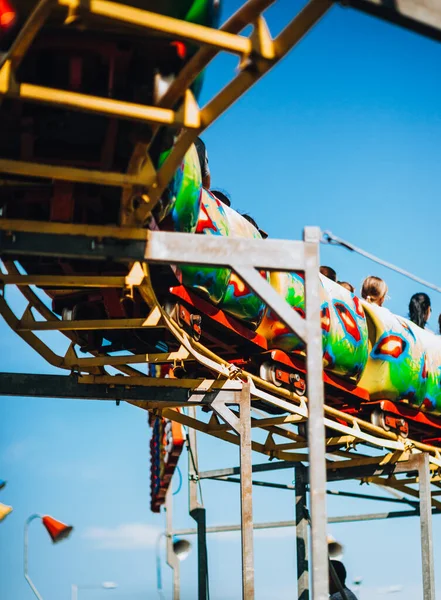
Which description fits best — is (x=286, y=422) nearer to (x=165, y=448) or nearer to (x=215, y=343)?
(x=215, y=343)

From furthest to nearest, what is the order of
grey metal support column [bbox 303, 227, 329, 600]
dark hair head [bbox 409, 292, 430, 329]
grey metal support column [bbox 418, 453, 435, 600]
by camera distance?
dark hair head [bbox 409, 292, 430, 329]
grey metal support column [bbox 418, 453, 435, 600]
grey metal support column [bbox 303, 227, 329, 600]

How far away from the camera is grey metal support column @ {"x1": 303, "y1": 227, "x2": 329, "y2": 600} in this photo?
224 inches

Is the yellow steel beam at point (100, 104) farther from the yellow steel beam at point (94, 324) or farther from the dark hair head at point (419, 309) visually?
the dark hair head at point (419, 309)

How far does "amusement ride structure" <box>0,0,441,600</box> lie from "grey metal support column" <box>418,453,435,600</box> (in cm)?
2

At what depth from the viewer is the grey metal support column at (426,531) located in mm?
12711

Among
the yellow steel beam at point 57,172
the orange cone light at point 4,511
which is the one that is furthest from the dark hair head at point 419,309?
the yellow steel beam at point 57,172

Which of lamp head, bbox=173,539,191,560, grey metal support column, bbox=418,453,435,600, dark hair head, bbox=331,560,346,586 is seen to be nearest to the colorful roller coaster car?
grey metal support column, bbox=418,453,435,600

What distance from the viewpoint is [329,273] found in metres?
13.7

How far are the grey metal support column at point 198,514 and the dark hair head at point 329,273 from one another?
11.1 feet

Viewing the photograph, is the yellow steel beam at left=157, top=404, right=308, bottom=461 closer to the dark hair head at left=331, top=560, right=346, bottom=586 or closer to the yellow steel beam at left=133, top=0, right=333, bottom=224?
the dark hair head at left=331, top=560, right=346, bottom=586

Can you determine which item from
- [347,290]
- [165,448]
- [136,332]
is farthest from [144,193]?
[165,448]

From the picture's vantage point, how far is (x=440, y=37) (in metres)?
5.10

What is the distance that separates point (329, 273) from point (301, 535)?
3241 mm

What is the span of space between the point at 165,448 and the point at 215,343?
11.5 meters
